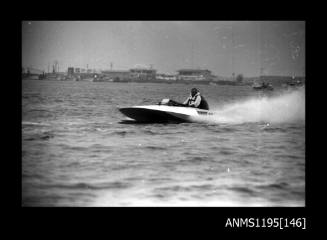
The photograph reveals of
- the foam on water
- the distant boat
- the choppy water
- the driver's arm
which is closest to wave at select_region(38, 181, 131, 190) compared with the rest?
the choppy water

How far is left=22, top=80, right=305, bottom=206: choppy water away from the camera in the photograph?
7.59m

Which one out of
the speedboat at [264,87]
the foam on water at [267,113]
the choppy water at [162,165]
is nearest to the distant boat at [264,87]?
the speedboat at [264,87]

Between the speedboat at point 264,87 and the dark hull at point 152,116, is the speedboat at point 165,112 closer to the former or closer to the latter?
the dark hull at point 152,116

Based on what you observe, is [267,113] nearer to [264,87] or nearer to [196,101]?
[196,101]

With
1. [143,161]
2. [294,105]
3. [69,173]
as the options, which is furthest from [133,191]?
[294,105]

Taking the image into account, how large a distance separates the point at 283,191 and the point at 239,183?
91cm

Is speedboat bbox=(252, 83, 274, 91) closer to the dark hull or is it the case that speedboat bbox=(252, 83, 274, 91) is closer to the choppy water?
the choppy water

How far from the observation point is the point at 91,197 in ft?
24.5

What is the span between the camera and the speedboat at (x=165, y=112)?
1652cm

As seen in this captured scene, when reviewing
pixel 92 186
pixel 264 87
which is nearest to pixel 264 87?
pixel 264 87

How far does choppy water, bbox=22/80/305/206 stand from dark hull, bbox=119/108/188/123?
0.30 meters
